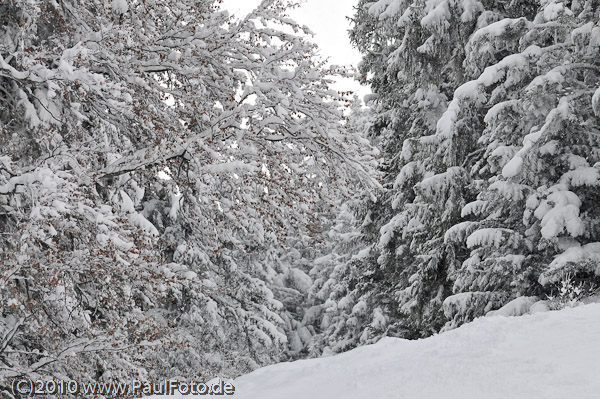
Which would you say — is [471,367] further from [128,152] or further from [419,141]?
[419,141]

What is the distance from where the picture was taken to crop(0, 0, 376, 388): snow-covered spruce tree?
534 centimetres

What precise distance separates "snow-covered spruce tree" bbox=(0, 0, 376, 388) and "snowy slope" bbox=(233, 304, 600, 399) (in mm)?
1664

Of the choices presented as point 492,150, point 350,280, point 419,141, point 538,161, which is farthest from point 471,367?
point 350,280

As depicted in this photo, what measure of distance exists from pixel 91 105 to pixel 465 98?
6068 mm

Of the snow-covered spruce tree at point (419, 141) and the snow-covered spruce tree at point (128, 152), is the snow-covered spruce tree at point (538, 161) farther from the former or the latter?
the snow-covered spruce tree at point (128, 152)

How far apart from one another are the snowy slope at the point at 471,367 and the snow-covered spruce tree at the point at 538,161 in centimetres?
308

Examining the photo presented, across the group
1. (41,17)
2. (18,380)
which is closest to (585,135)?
(41,17)

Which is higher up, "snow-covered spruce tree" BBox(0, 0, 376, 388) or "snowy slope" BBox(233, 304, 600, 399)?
"snow-covered spruce tree" BBox(0, 0, 376, 388)

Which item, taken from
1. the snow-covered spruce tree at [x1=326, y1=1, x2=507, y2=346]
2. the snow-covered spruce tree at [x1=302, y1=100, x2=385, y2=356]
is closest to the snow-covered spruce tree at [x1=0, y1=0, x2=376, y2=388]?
the snow-covered spruce tree at [x1=326, y1=1, x2=507, y2=346]

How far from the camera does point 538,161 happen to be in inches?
332

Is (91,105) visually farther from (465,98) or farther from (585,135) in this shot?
(585,135)

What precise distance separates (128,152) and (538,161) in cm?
564

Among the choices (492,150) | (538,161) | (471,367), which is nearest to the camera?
(471,367)

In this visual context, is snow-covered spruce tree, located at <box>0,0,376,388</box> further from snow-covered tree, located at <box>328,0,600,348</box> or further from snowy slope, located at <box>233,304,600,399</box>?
snow-covered tree, located at <box>328,0,600,348</box>
